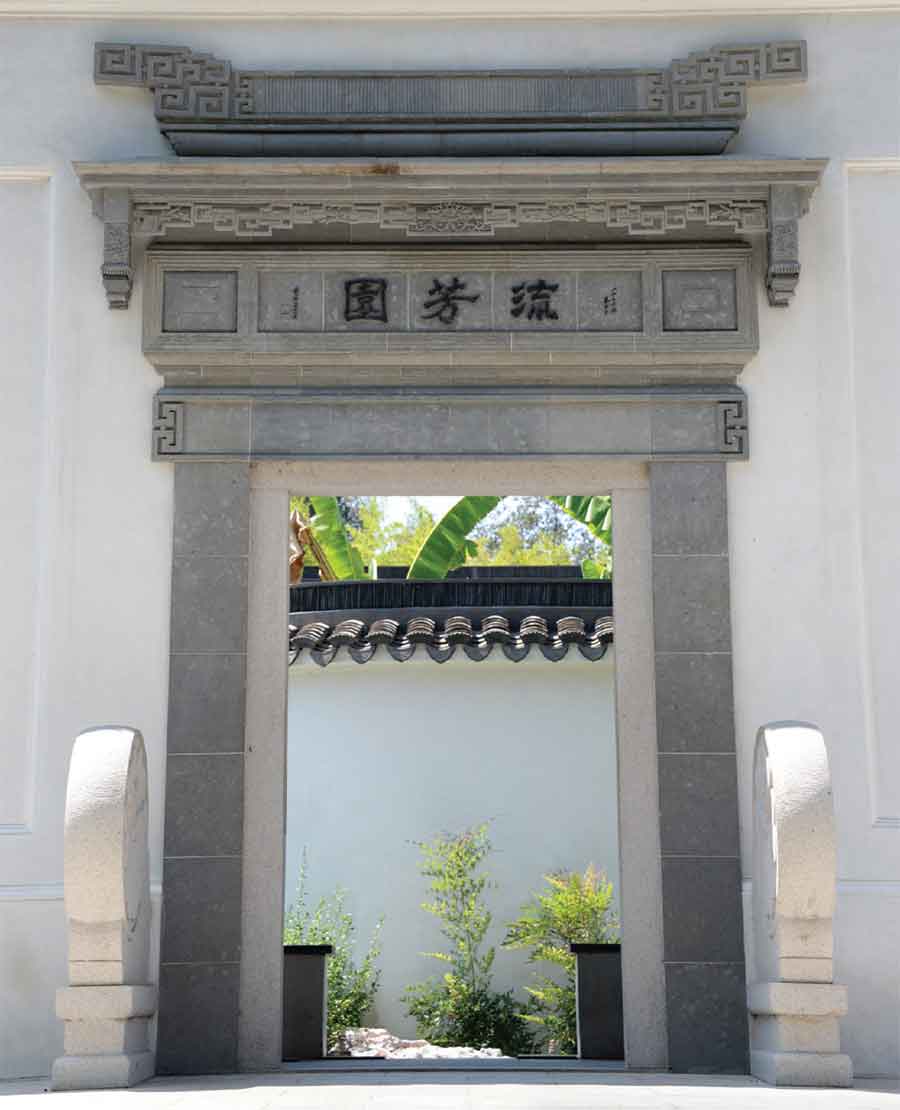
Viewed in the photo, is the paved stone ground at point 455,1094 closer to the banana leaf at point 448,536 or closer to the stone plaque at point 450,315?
the stone plaque at point 450,315

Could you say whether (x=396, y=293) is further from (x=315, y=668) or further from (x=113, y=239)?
(x=315, y=668)

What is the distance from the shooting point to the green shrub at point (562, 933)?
10.8 meters

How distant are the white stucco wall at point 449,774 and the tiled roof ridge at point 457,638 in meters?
0.21

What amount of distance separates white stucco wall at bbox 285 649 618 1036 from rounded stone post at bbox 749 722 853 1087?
5.99 metres

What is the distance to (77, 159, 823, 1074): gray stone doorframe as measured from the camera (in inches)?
292

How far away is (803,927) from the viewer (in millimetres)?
6273

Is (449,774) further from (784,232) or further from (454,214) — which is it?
(784,232)

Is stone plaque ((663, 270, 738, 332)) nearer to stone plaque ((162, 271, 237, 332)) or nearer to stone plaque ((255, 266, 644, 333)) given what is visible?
stone plaque ((255, 266, 644, 333))

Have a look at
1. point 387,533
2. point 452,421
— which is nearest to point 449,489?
point 452,421

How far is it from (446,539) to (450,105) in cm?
689

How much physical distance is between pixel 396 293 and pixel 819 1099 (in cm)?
399

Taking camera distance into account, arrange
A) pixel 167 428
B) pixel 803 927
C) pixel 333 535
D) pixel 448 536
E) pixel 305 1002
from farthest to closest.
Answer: pixel 333 535
pixel 448 536
pixel 305 1002
pixel 167 428
pixel 803 927

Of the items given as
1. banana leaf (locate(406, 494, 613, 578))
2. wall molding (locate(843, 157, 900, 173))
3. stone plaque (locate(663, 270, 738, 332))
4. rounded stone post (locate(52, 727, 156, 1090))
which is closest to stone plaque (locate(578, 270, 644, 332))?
stone plaque (locate(663, 270, 738, 332))

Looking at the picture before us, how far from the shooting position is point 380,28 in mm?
8078
